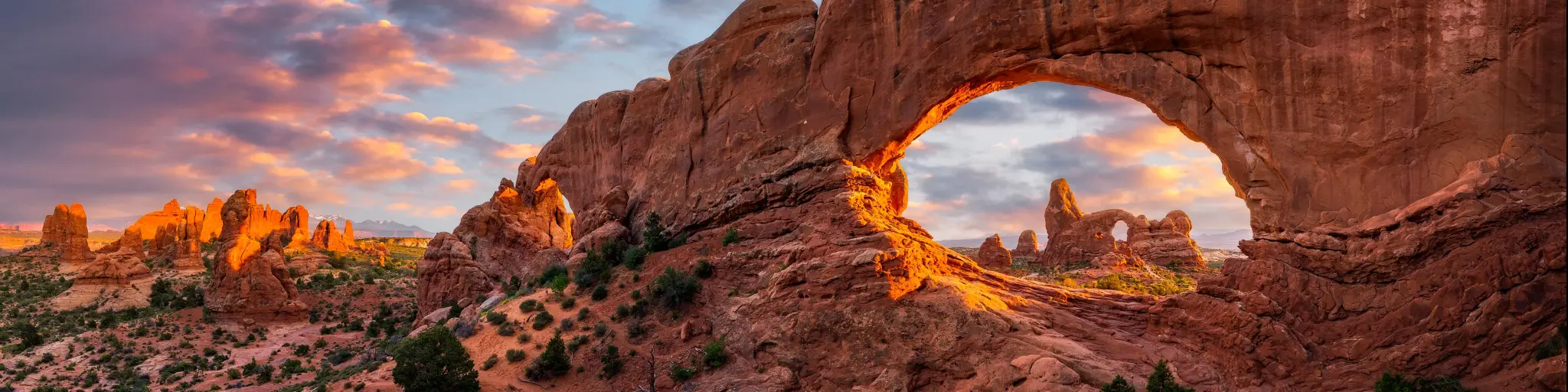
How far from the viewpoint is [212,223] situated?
103312mm

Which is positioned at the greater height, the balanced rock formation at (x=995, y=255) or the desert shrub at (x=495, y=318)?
the balanced rock formation at (x=995, y=255)

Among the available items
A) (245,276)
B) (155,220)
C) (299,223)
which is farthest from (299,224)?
(245,276)

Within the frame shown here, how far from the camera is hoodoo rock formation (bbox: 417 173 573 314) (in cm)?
4859

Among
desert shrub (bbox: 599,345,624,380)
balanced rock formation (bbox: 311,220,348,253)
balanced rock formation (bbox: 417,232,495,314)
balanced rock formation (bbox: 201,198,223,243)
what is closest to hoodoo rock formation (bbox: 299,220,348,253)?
balanced rock formation (bbox: 311,220,348,253)

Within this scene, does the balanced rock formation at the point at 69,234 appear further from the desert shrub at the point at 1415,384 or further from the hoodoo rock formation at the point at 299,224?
the desert shrub at the point at 1415,384

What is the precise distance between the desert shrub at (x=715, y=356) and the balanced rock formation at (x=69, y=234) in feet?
255

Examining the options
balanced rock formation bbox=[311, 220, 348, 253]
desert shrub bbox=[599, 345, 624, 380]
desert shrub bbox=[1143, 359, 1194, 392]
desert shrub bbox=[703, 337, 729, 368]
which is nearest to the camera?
desert shrub bbox=[1143, 359, 1194, 392]

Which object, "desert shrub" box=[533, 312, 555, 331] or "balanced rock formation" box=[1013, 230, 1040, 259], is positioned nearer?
"desert shrub" box=[533, 312, 555, 331]

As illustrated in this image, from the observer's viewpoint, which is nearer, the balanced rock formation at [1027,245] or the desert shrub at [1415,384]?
the desert shrub at [1415,384]

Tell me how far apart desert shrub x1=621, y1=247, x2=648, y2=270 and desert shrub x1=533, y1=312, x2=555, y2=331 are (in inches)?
181

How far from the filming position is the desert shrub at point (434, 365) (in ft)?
95.8

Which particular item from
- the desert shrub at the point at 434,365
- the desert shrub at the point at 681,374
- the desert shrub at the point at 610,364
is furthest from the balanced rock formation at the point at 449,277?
the desert shrub at the point at 681,374

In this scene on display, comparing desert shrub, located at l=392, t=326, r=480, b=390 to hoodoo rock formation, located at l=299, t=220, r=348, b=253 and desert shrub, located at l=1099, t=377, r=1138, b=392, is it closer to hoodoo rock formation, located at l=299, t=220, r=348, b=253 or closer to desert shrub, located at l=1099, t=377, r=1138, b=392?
desert shrub, located at l=1099, t=377, r=1138, b=392

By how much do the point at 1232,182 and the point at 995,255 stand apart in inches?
1211
